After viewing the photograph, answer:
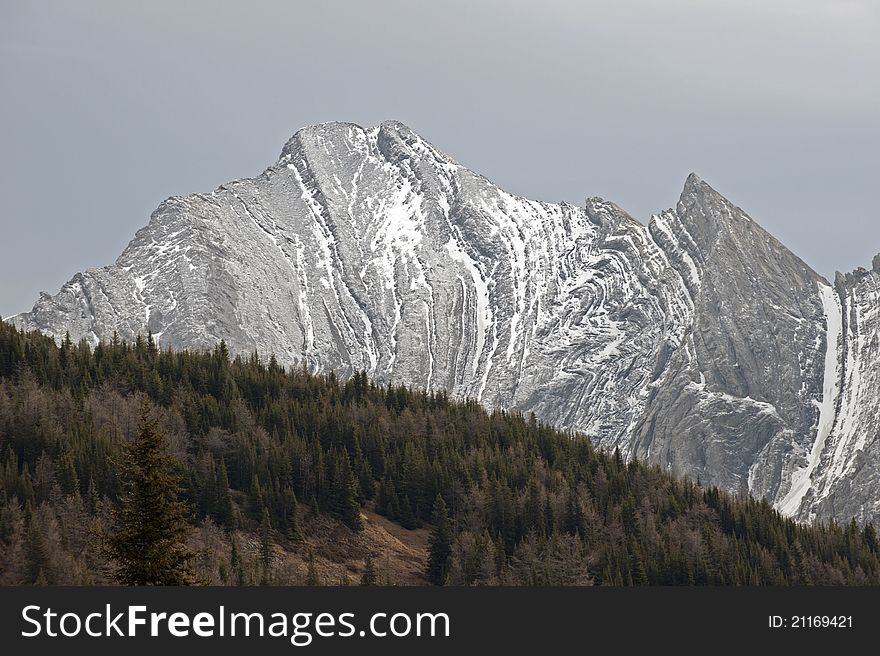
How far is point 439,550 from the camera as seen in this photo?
600ft

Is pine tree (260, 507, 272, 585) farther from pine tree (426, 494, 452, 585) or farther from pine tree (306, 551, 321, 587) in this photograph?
pine tree (426, 494, 452, 585)

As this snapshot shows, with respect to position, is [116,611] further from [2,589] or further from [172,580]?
[172,580]

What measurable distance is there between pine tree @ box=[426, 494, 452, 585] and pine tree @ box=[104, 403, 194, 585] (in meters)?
108

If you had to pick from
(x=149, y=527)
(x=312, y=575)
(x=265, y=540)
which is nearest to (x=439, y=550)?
(x=265, y=540)

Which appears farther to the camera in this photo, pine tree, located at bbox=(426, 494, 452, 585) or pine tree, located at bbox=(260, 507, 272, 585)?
pine tree, located at bbox=(426, 494, 452, 585)

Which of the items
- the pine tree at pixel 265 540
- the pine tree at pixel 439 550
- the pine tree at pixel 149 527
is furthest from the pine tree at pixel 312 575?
the pine tree at pixel 149 527

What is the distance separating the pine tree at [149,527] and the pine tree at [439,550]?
354ft

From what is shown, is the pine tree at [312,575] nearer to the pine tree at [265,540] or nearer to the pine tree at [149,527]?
the pine tree at [265,540]

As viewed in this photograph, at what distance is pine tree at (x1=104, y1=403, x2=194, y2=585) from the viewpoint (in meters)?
69.1

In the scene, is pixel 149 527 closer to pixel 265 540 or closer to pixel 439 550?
pixel 265 540

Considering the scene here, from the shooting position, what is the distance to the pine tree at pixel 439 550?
179500 millimetres

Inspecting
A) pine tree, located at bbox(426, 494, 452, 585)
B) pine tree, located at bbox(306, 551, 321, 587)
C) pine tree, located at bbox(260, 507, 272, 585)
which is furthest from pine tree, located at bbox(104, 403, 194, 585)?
pine tree, located at bbox(426, 494, 452, 585)

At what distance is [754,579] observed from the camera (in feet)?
617

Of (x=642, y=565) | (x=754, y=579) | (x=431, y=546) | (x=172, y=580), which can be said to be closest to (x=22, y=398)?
(x=431, y=546)
